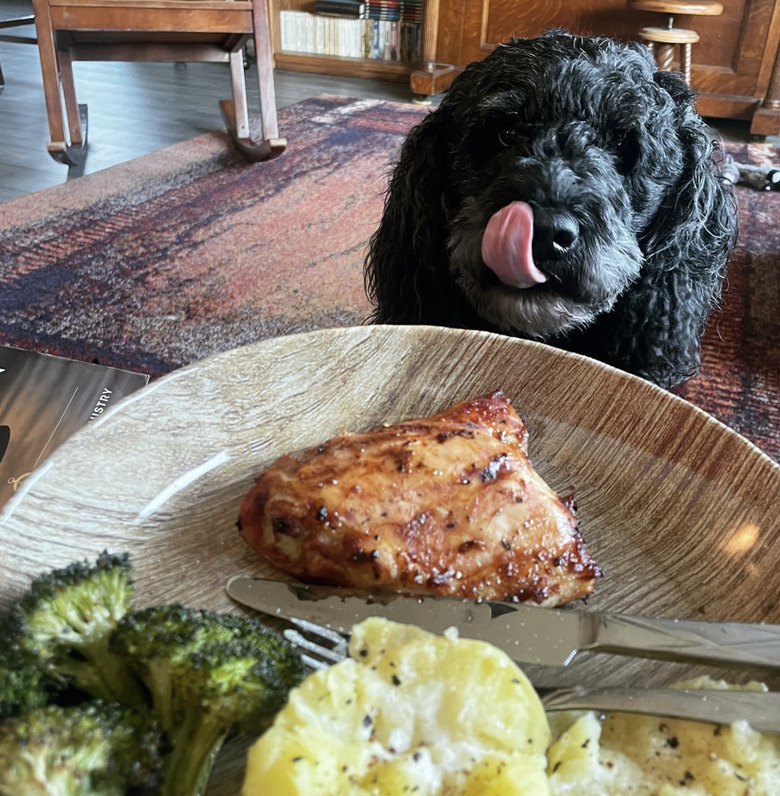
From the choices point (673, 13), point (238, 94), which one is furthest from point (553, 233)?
point (673, 13)

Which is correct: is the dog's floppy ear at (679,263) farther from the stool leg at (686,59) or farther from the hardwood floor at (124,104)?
the stool leg at (686,59)

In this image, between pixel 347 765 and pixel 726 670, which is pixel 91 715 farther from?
pixel 726 670

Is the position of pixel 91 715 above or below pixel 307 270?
above

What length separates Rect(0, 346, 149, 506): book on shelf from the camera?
3.81 ft

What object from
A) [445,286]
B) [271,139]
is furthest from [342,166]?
[445,286]

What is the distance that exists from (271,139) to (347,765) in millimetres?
3215

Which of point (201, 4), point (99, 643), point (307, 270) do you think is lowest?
point (307, 270)

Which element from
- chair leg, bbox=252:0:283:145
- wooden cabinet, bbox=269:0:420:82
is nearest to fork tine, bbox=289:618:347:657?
chair leg, bbox=252:0:283:145

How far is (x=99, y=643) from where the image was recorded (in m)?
0.56

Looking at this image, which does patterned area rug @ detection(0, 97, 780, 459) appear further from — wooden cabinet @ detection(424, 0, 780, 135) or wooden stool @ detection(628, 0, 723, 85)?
wooden cabinet @ detection(424, 0, 780, 135)

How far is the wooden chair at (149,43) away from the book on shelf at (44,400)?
2.05 m

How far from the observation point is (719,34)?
13.5 feet

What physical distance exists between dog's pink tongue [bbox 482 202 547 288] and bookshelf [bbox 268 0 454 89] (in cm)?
436

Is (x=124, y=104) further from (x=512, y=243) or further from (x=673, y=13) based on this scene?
(x=512, y=243)
